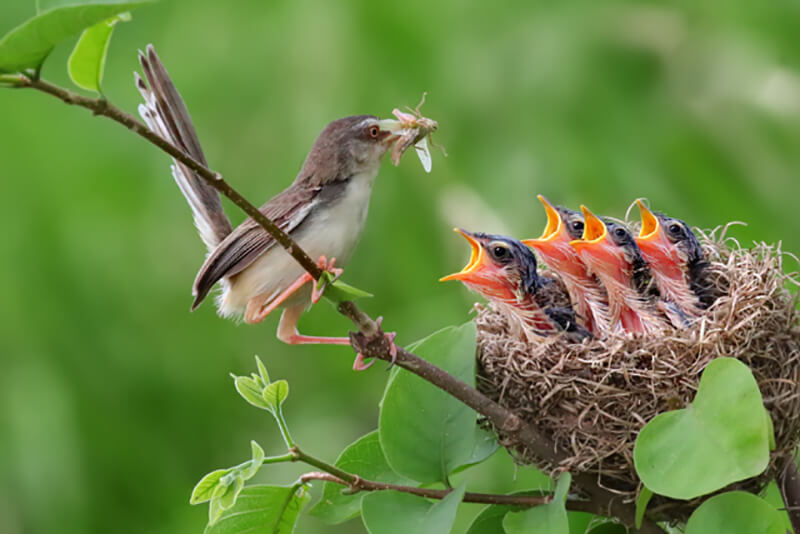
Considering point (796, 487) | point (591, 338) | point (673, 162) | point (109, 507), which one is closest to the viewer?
point (796, 487)

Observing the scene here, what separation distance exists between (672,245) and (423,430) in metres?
1.27

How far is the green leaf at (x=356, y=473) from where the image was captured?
212 centimetres

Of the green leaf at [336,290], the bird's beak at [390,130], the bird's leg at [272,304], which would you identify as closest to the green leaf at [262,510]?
the green leaf at [336,290]

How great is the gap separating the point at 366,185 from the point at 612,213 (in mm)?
1718

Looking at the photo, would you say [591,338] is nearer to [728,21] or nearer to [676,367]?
[676,367]

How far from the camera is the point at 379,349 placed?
1.92m

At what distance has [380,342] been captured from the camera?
1.91 meters

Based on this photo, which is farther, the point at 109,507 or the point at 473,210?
the point at 109,507

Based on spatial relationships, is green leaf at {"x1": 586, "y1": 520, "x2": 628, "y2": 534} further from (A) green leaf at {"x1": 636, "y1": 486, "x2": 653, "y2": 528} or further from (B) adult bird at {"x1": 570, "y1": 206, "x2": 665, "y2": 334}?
(B) adult bird at {"x1": 570, "y1": 206, "x2": 665, "y2": 334}

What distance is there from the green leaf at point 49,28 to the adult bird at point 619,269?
1.89 m

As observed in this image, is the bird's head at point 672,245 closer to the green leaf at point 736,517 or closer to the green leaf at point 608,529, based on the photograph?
the green leaf at point 608,529

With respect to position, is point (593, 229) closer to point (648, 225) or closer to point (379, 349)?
point (648, 225)

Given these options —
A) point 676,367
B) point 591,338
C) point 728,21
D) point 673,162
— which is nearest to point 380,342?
point 676,367

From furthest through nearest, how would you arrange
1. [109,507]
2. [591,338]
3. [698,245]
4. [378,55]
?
[109,507]
[378,55]
[698,245]
[591,338]
